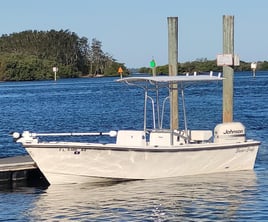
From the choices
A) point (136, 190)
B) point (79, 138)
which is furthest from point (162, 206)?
point (79, 138)

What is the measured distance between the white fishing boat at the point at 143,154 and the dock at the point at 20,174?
→ 101cm

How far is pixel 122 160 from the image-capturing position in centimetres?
2217

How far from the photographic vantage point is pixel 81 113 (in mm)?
58062

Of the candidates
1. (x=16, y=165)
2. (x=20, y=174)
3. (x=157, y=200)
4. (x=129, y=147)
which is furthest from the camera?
(x=20, y=174)

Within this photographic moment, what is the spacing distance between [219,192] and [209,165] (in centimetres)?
215

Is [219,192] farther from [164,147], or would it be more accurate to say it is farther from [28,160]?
[28,160]

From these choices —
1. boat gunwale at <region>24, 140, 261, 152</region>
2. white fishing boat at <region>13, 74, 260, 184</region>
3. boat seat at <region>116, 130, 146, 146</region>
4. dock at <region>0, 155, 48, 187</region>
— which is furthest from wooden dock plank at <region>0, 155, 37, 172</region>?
boat seat at <region>116, 130, 146, 146</region>

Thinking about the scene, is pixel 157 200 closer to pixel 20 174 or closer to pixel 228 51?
pixel 20 174

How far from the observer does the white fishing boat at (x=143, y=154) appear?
21938 millimetres

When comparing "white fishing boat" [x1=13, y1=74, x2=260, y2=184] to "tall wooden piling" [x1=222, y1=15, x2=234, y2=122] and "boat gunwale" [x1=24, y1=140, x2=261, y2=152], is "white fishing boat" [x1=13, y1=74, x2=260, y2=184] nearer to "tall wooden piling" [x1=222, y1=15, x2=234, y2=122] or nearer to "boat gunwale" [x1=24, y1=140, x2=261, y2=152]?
"boat gunwale" [x1=24, y1=140, x2=261, y2=152]

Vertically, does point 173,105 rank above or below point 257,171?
above

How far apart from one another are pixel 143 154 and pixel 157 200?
6.72 ft

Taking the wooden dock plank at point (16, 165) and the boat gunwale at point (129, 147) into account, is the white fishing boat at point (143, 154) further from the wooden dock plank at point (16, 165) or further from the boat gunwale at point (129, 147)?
the wooden dock plank at point (16, 165)

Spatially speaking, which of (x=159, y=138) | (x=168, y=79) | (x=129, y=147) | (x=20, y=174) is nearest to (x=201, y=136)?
(x=159, y=138)
